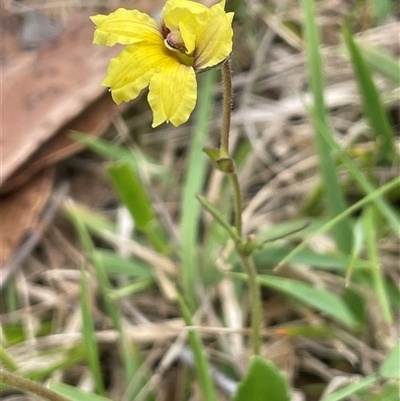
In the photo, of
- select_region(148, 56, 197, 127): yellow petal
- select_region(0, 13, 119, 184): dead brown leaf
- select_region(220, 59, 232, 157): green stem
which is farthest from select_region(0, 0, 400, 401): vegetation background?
select_region(148, 56, 197, 127): yellow petal

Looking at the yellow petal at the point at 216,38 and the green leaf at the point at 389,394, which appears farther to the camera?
the green leaf at the point at 389,394

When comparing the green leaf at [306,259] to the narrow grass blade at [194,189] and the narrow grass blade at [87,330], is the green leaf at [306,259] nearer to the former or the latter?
the narrow grass blade at [194,189]

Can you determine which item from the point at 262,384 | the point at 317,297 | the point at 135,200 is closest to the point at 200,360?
the point at 262,384

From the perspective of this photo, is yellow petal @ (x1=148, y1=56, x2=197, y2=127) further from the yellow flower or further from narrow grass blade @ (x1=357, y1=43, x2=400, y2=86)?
narrow grass blade @ (x1=357, y1=43, x2=400, y2=86)

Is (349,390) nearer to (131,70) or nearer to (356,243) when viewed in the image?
(356,243)

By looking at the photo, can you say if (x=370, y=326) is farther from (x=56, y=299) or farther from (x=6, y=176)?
(x=6, y=176)

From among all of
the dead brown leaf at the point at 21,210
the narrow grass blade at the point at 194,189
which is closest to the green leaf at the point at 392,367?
the narrow grass blade at the point at 194,189
